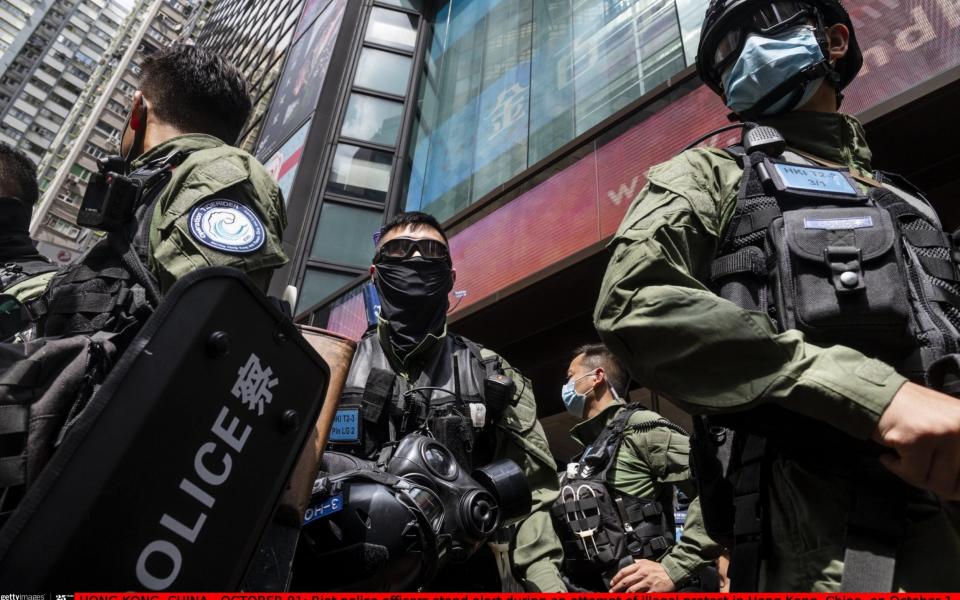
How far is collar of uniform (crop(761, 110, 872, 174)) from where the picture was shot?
5.34 ft

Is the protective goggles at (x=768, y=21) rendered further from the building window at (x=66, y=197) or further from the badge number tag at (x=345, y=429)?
the building window at (x=66, y=197)

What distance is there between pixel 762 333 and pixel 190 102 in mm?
2004

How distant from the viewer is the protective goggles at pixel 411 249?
285 centimetres

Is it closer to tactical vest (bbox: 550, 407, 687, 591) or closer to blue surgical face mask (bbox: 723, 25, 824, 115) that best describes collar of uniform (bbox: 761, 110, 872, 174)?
blue surgical face mask (bbox: 723, 25, 824, 115)

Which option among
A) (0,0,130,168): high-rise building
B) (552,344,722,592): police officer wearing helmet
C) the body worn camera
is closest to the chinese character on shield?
the body worn camera

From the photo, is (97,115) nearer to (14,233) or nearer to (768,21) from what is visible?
(14,233)

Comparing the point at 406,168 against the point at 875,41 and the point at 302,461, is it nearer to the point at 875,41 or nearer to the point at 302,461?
the point at 875,41

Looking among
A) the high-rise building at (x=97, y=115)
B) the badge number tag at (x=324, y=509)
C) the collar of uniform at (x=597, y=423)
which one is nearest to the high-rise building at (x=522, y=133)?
the collar of uniform at (x=597, y=423)

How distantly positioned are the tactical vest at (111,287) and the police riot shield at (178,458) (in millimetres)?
643

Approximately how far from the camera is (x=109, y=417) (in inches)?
31.8

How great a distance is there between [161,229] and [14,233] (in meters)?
2.12

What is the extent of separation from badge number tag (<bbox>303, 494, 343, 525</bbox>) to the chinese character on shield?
0.39 metres

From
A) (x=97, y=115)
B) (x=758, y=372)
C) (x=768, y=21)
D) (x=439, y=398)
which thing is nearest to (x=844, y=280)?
(x=758, y=372)

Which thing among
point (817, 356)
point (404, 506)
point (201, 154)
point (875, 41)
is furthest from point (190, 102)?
point (875, 41)
